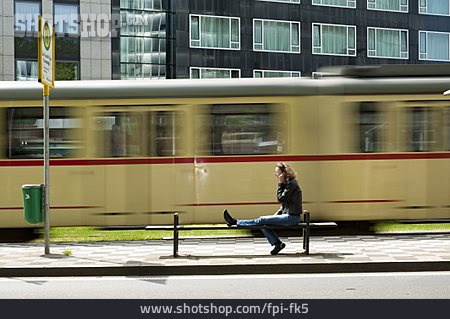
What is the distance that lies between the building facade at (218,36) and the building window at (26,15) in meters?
0.05

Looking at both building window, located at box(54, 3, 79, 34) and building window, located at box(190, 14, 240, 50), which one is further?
building window, located at box(190, 14, 240, 50)

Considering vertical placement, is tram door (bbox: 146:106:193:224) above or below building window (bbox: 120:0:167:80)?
below

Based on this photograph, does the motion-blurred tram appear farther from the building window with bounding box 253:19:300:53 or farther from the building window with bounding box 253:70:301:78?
the building window with bounding box 253:19:300:53

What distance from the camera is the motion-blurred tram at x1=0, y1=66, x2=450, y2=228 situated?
15859 millimetres

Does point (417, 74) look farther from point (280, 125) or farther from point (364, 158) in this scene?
point (280, 125)

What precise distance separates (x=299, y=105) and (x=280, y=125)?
23.6 inches

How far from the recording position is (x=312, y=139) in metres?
15.9

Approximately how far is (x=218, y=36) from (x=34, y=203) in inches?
1305

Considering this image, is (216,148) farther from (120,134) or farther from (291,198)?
(291,198)

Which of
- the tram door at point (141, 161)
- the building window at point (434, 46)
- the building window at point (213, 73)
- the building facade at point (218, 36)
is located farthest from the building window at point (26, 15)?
the building window at point (434, 46)

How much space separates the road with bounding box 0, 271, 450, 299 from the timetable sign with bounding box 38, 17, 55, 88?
3422 mm

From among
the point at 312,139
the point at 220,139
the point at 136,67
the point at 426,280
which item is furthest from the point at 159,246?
the point at 136,67

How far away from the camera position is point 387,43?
160ft

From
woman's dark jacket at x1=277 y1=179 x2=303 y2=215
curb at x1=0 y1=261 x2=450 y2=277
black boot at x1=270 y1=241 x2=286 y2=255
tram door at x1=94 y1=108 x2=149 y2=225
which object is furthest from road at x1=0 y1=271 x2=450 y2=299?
tram door at x1=94 y1=108 x2=149 y2=225
